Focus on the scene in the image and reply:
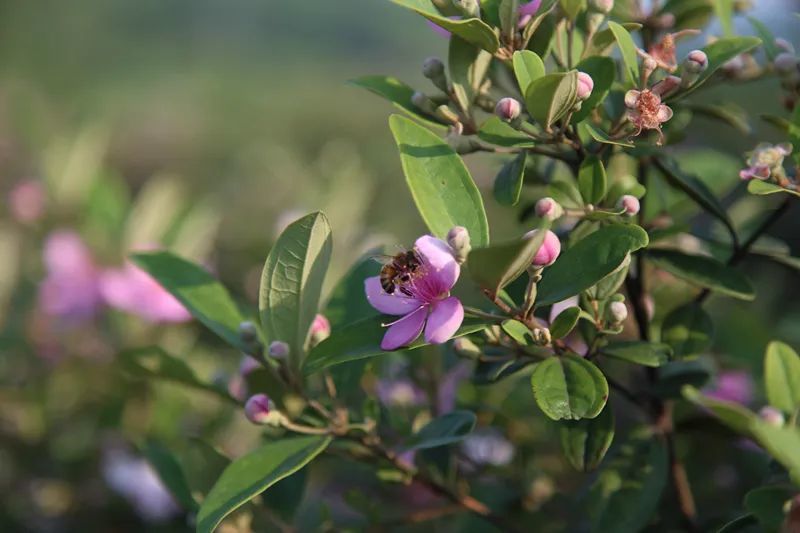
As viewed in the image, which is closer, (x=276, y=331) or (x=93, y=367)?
(x=276, y=331)

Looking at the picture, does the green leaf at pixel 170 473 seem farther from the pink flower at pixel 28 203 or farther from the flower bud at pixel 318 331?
the pink flower at pixel 28 203

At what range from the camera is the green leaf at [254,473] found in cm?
78

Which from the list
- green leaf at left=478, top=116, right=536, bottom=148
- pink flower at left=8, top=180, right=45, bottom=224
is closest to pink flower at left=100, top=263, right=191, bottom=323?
pink flower at left=8, top=180, right=45, bottom=224

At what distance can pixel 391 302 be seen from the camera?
Result: 817mm

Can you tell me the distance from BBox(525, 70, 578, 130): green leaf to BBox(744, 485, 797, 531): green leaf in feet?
1.16

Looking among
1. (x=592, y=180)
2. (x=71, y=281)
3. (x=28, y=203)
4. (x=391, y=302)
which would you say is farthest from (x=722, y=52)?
(x=28, y=203)

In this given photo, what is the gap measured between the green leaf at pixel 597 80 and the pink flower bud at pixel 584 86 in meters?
0.03

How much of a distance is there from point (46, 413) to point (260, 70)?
21.2 feet

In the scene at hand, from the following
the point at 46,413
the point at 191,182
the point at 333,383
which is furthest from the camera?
the point at 191,182

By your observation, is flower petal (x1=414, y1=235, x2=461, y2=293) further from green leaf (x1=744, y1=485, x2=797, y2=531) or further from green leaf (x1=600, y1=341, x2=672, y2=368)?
green leaf (x1=744, y1=485, x2=797, y2=531)

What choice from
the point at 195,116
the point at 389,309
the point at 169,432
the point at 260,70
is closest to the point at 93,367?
the point at 169,432

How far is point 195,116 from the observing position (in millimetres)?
7336

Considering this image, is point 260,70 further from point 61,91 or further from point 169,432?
point 169,432

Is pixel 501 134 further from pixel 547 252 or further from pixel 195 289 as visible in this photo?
pixel 195 289
